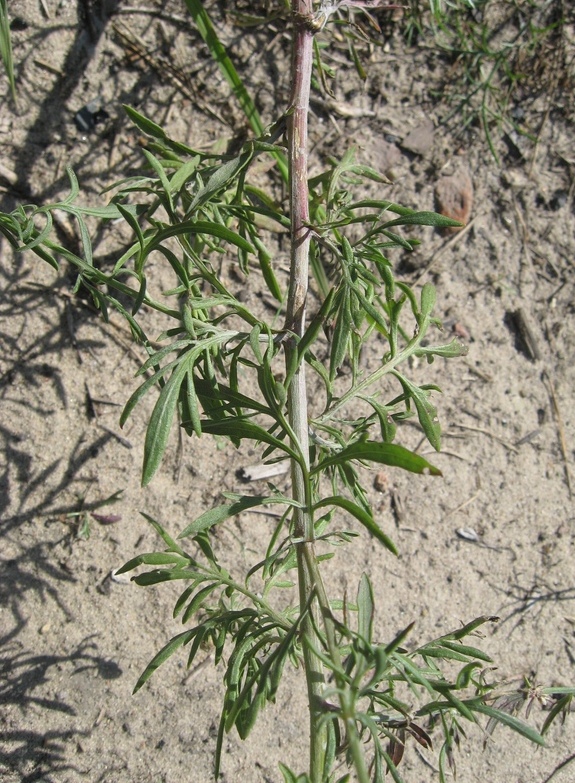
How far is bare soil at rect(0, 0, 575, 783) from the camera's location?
221 cm

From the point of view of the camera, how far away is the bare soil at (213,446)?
7.24 ft

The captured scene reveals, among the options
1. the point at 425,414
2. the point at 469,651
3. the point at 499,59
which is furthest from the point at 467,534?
the point at 499,59

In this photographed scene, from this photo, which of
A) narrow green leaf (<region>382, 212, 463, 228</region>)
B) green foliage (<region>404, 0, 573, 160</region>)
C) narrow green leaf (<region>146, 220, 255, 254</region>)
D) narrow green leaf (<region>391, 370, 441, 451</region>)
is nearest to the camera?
narrow green leaf (<region>146, 220, 255, 254</region>)

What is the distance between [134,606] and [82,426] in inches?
24.5

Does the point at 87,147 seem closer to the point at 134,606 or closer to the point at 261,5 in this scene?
the point at 261,5

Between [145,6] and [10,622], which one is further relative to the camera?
[145,6]

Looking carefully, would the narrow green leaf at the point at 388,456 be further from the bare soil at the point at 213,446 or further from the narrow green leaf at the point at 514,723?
the bare soil at the point at 213,446

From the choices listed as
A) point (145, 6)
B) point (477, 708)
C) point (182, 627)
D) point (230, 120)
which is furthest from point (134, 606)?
point (145, 6)

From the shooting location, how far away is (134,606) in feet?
7.47

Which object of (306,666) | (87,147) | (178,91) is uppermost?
(178,91)

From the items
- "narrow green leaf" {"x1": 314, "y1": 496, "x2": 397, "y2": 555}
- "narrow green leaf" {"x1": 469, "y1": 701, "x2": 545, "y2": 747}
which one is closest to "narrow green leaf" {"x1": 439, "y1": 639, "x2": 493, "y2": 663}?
"narrow green leaf" {"x1": 469, "y1": 701, "x2": 545, "y2": 747}

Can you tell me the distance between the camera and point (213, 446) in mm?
2420

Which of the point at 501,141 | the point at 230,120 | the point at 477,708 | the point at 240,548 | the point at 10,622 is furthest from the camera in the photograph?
the point at 501,141

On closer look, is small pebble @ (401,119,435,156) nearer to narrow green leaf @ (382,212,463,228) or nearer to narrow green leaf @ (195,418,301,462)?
narrow green leaf @ (382,212,463,228)
